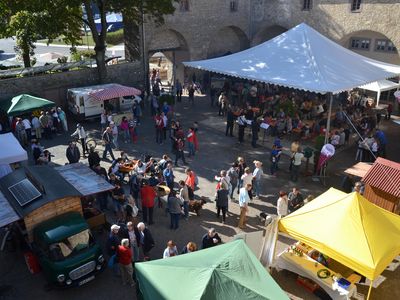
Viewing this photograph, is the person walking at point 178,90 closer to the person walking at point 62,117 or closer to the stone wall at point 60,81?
the stone wall at point 60,81

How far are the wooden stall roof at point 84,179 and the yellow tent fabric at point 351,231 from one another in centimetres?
480

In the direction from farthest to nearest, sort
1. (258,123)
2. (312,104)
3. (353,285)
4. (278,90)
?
1. (278,90)
2. (312,104)
3. (258,123)
4. (353,285)

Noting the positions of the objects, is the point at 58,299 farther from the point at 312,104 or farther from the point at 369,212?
the point at 312,104

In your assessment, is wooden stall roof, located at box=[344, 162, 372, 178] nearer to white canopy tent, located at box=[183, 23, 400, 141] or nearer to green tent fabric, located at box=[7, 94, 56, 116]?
white canopy tent, located at box=[183, 23, 400, 141]

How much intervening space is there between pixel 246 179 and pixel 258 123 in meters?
5.87

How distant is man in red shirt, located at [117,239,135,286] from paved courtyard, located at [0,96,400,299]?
0.21 meters

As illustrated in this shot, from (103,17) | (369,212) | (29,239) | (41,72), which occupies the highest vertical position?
(103,17)

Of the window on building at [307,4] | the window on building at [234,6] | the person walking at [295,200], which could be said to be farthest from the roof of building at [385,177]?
the window on building at [234,6]

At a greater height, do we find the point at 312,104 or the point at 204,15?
the point at 204,15

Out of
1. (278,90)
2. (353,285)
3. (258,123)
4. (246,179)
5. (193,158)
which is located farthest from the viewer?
(278,90)

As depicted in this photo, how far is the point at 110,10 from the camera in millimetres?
19734

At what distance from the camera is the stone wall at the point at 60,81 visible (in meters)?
19.3

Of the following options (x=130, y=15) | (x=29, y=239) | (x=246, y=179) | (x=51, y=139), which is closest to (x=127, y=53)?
(x=130, y=15)

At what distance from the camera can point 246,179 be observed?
459 inches
